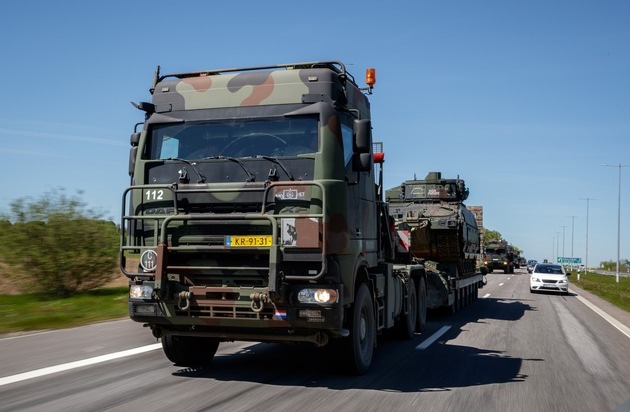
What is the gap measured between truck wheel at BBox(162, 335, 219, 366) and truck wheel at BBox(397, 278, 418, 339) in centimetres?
443

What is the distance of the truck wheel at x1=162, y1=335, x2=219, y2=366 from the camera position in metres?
8.45

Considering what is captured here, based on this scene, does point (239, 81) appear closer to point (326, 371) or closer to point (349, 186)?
point (349, 186)

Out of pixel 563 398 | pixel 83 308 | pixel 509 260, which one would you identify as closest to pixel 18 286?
pixel 83 308

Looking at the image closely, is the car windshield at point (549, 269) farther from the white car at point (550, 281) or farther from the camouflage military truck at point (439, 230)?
the camouflage military truck at point (439, 230)

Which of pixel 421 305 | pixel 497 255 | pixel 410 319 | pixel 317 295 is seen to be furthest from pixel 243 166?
pixel 497 255

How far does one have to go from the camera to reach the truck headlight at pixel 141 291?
7.50 meters

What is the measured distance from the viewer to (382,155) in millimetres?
9930

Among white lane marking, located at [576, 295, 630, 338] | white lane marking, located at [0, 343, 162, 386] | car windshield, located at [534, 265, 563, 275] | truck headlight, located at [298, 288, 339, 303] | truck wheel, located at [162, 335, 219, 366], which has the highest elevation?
truck headlight, located at [298, 288, 339, 303]

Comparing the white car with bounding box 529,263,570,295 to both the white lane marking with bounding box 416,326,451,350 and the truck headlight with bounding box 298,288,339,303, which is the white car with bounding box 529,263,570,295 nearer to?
the white lane marking with bounding box 416,326,451,350

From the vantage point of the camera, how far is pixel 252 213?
730 cm

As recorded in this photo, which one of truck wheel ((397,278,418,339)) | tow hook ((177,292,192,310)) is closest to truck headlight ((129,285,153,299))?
tow hook ((177,292,192,310))

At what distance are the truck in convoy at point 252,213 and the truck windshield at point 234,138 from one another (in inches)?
0.5

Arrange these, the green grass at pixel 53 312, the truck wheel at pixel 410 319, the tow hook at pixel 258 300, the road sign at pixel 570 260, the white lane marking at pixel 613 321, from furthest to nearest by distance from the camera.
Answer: the road sign at pixel 570 260, the white lane marking at pixel 613 321, the green grass at pixel 53 312, the truck wheel at pixel 410 319, the tow hook at pixel 258 300

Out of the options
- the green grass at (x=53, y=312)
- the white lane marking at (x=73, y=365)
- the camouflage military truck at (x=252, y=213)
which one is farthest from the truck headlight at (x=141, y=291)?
the green grass at (x=53, y=312)
